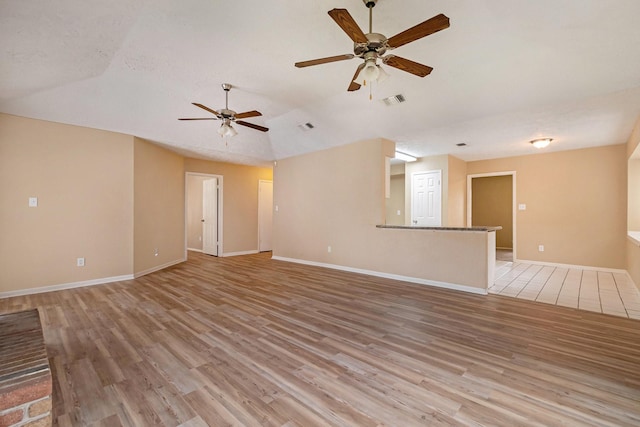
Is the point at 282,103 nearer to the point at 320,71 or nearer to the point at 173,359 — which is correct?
the point at 320,71

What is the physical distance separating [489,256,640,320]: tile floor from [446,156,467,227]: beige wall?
1.52 meters

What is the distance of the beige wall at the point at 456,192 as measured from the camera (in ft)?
21.7

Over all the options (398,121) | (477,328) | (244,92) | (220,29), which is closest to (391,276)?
(477,328)

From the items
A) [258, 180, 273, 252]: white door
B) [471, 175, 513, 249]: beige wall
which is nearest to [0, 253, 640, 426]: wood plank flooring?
[258, 180, 273, 252]: white door

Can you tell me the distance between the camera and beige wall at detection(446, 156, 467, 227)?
6.62 meters

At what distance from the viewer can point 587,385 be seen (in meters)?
1.92

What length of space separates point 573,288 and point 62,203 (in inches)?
318

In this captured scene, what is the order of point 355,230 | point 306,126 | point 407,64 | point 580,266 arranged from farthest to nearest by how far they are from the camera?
point 580,266, point 355,230, point 306,126, point 407,64

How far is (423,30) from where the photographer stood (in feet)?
6.62

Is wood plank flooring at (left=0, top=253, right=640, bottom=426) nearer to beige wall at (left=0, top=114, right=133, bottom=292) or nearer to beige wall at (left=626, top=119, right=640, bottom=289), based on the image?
beige wall at (left=0, top=114, right=133, bottom=292)

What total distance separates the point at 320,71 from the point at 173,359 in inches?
134

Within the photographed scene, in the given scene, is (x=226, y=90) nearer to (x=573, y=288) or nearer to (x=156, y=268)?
(x=156, y=268)

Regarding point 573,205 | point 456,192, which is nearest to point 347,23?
point 456,192

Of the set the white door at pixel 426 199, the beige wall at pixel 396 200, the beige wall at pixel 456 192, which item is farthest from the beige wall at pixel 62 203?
the beige wall at pixel 396 200
